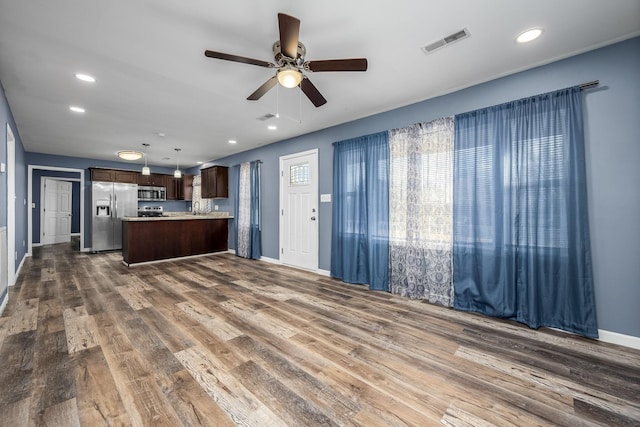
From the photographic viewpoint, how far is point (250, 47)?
2330 millimetres

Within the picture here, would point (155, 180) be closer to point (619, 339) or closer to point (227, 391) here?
point (227, 391)

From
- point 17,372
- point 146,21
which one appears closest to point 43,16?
point 146,21

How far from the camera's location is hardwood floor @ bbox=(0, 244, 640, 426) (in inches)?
58.7

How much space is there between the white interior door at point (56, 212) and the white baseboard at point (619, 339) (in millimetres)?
12627

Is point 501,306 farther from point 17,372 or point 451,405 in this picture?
point 17,372

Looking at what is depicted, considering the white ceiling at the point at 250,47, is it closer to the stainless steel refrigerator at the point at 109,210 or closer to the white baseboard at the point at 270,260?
the white baseboard at the point at 270,260

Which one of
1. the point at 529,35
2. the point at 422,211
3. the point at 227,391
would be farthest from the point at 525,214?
the point at 227,391

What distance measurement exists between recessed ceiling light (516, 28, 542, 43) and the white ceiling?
0.06 metres

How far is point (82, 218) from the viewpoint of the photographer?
7.07 m

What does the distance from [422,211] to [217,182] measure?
545 cm

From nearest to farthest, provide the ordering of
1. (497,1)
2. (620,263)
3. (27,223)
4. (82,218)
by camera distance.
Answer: (497,1) < (620,263) < (27,223) < (82,218)

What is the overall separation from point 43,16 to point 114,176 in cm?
670

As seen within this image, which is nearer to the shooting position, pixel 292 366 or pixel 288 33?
pixel 288 33

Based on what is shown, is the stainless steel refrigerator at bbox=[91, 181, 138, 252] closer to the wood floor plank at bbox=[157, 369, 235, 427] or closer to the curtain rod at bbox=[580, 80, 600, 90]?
the wood floor plank at bbox=[157, 369, 235, 427]
